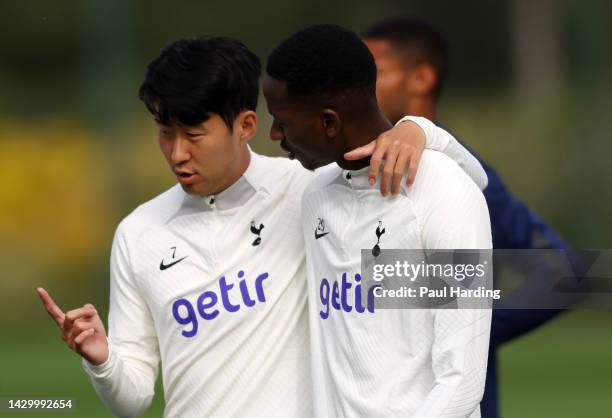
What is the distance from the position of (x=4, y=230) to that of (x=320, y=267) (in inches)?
428

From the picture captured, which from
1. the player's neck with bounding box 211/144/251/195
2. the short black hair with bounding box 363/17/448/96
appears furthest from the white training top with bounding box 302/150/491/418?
the short black hair with bounding box 363/17/448/96

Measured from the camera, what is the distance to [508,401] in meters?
9.92

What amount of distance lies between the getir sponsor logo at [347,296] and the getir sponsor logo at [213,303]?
0.37 metres

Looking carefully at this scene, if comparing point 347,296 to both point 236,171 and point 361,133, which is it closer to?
point 361,133

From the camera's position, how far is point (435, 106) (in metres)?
5.74

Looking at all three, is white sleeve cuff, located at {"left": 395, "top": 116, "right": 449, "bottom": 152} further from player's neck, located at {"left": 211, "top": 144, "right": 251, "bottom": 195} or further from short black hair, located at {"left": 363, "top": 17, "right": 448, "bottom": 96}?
short black hair, located at {"left": 363, "top": 17, "right": 448, "bottom": 96}

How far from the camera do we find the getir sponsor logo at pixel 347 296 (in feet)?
11.8

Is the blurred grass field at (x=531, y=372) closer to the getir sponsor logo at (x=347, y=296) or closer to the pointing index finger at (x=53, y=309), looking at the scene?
the pointing index finger at (x=53, y=309)

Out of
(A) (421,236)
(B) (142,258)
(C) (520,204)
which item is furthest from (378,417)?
(C) (520,204)

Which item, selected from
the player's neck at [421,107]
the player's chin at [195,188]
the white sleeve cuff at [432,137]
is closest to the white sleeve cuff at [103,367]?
the player's chin at [195,188]

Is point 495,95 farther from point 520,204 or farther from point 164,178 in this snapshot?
point 520,204

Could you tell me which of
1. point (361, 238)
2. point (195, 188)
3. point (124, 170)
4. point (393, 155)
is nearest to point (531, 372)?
point (124, 170)

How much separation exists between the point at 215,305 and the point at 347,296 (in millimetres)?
559

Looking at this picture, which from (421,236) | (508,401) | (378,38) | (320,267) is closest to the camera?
(421,236)
